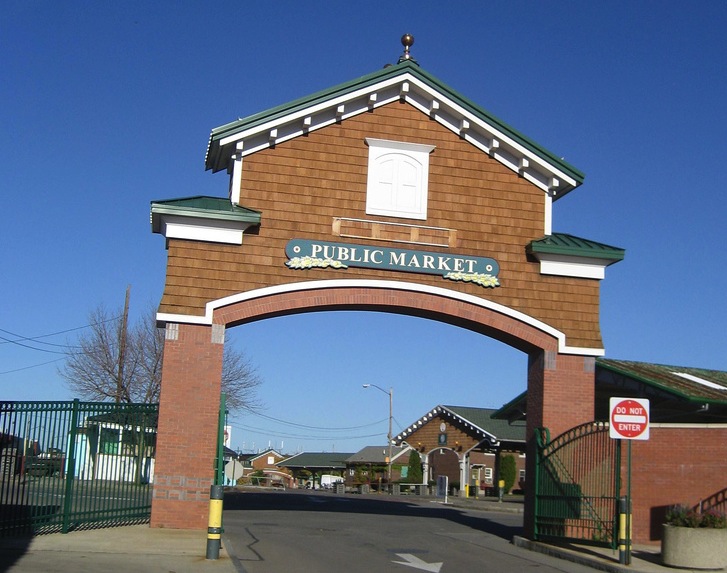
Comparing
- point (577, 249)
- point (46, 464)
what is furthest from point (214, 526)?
point (577, 249)

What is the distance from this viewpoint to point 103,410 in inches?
706

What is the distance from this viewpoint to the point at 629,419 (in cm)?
1592

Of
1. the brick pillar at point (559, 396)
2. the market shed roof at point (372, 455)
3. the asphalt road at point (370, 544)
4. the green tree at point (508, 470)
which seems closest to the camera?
the asphalt road at point (370, 544)

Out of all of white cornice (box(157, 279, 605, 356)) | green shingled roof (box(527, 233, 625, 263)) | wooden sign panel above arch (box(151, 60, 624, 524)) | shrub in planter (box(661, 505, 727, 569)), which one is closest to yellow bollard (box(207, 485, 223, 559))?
wooden sign panel above arch (box(151, 60, 624, 524))

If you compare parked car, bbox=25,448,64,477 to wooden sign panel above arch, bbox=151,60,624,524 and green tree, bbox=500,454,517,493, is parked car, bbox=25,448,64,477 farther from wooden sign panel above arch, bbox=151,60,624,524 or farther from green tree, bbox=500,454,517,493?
green tree, bbox=500,454,517,493

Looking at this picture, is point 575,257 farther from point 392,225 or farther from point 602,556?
point 602,556

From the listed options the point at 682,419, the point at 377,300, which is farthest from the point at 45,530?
the point at 682,419

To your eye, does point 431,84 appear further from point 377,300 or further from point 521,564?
point 521,564

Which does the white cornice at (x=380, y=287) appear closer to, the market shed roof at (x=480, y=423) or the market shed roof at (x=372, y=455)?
the market shed roof at (x=480, y=423)

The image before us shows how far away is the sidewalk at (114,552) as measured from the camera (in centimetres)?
1329

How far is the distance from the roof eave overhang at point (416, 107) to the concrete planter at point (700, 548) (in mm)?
8786

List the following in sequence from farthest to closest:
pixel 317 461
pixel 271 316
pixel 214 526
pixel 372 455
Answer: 1. pixel 317 461
2. pixel 372 455
3. pixel 271 316
4. pixel 214 526

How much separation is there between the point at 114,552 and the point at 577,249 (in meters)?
11.5

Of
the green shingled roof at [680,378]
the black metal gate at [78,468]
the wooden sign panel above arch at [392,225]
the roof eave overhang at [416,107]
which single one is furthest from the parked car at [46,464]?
the green shingled roof at [680,378]
